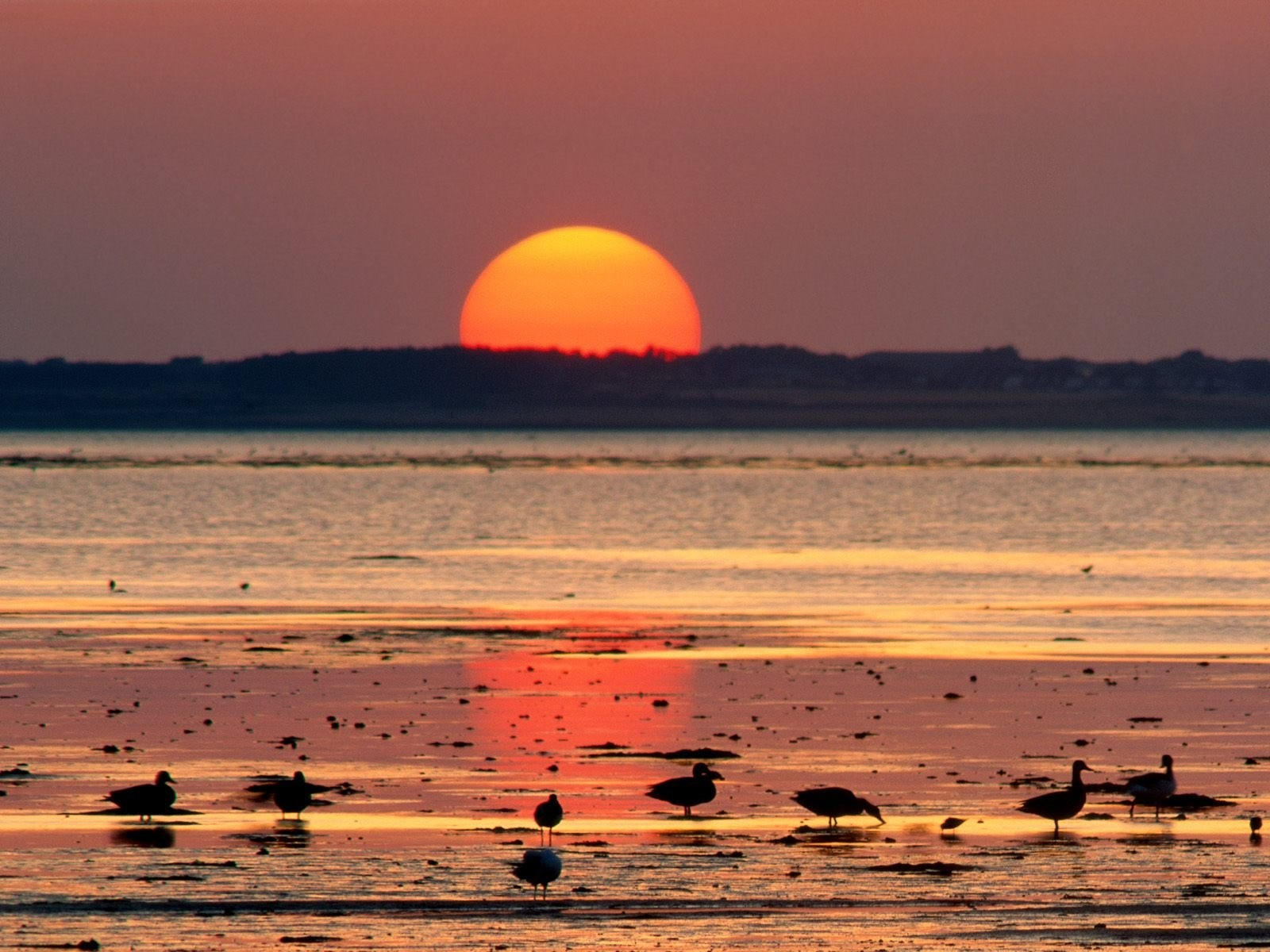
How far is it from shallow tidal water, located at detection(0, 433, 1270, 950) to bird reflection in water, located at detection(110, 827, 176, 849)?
0.08m

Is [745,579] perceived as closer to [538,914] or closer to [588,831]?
[588,831]

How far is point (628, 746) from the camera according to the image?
2423 centimetres

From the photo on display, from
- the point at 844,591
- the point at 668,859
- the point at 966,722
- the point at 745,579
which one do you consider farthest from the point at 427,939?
the point at 745,579

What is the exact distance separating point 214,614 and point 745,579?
16920 millimetres

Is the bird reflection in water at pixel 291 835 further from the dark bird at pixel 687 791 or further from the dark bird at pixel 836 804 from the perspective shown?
the dark bird at pixel 836 804

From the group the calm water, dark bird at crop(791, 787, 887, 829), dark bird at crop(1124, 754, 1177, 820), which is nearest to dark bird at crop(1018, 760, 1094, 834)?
dark bird at crop(1124, 754, 1177, 820)

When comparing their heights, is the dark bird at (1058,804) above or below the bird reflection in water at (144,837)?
above

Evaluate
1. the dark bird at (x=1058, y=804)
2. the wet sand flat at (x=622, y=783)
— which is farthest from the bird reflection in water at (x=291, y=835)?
the dark bird at (x=1058, y=804)

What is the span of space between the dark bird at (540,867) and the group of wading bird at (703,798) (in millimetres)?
1725

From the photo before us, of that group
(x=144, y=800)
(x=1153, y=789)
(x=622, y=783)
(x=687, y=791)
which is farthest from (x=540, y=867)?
(x=1153, y=789)

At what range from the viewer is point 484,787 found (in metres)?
21.2

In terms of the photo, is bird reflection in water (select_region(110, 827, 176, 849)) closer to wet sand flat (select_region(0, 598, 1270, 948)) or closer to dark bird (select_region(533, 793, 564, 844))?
wet sand flat (select_region(0, 598, 1270, 948))

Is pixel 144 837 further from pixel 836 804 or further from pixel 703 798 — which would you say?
pixel 836 804

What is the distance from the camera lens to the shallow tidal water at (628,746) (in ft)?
50.5
